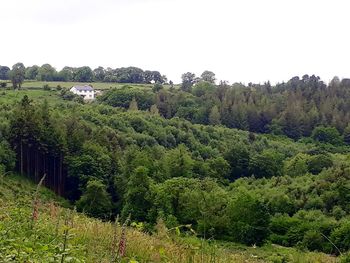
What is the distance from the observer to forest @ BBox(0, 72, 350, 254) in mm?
46531

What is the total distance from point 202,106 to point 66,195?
66.8 meters

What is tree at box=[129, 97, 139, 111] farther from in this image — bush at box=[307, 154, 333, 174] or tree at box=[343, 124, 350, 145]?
tree at box=[343, 124, 350, 145]

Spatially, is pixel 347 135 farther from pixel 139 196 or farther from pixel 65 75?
pixel 65 75

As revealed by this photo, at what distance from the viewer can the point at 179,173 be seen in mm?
63219

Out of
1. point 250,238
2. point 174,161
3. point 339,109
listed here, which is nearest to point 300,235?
point 250,238

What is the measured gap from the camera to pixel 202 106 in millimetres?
118812

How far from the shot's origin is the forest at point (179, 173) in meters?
46.5

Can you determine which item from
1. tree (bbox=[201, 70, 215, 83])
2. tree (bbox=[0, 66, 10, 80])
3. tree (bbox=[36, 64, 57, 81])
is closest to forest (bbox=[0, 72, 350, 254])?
tree (bbox=[36, 64, 57, 81])

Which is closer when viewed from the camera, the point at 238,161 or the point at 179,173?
the point at 179,173

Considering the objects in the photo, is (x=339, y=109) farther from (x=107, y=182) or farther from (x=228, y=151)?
(x=107, y=182)

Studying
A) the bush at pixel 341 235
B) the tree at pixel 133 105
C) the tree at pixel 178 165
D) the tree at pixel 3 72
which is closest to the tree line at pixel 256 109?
the tree at pixel 133 105

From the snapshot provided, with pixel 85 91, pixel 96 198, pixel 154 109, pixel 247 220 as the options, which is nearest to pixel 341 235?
pixel 247 220

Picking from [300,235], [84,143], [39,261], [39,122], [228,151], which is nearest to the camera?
[39,261]

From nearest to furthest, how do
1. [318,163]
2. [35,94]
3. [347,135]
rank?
1. [318,163]
2. [35,94]
3. [347,135]
